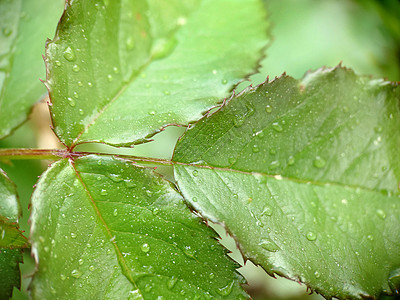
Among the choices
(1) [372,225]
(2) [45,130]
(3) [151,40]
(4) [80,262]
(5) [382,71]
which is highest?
(2) [45,130]

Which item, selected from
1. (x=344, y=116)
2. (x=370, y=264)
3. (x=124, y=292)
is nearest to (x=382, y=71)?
(x=344, y=116)

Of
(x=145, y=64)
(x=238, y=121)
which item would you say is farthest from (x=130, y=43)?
(x=238, y=121)

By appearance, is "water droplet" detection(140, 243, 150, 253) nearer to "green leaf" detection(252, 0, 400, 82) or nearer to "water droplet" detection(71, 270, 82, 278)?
"water droplet" detection(71, 270, 82, 278)

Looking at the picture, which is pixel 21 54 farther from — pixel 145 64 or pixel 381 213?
pixel 381 213

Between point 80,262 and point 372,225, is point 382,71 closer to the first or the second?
point 372,225

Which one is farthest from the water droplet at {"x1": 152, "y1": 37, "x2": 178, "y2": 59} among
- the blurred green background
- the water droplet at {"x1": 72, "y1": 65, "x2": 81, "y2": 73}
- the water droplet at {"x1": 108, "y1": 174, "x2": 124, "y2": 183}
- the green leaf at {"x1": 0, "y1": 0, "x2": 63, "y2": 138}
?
the blurred green background
